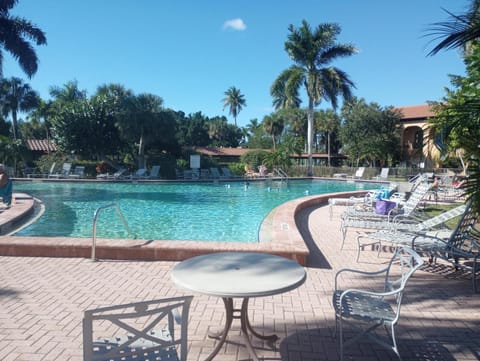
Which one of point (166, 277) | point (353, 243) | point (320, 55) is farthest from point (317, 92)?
point (166, 277)

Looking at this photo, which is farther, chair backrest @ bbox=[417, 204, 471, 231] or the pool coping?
chair backrest @ bbox=[417, 204, 471, 231]

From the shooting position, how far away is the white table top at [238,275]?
2125 millimetres

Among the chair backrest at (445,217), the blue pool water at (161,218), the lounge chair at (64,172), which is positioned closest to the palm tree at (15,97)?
the lounge chair at (64,172)

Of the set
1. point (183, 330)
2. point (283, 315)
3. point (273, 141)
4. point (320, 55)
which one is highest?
point (320, 55)

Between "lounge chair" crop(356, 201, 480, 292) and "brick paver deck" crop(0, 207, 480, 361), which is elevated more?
"lounge chair" crop(356, 201, 480, 292)

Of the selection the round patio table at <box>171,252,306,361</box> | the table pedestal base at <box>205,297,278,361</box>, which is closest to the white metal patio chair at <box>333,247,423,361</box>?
the round patio table at <box>171,252,306,361</box>

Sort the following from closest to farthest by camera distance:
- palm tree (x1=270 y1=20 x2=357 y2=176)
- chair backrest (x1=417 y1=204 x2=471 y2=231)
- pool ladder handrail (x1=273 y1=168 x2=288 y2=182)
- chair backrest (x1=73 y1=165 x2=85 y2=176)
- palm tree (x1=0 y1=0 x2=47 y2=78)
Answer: chair backrest (x1=417 y1=204 x2=471 y2=231)
palm tree (x1=0 y1=0 x2=47 y2=78)
chair backrest (x1=73 y1=165 x2=85 y2=176)
palm tree (x1=270 y1=20 x2=357 y2=176)
pool ladder handrail (x1=273 y1=168 x2=288 y2=182)

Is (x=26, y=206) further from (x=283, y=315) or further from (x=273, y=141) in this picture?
(x=273, y=141)

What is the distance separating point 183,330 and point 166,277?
2554 millimetres

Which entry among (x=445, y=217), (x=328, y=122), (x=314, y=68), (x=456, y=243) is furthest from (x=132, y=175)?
(x=328, y=122)

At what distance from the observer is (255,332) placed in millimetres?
2805

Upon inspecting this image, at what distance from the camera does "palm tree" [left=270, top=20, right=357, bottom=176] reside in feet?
87.4

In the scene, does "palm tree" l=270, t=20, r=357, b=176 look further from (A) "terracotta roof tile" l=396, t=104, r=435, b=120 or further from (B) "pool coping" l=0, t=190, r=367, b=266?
(B) "pool coping" l=0, t=190, r=367, b=266

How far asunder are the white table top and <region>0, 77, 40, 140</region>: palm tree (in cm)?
3768
